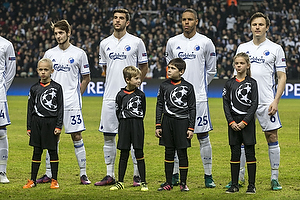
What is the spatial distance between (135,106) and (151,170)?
1.95 metres

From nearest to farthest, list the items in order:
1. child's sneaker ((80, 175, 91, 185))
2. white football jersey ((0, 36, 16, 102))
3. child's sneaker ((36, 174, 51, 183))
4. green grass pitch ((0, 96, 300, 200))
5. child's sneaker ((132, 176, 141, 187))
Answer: green grass pitch ((0, 96, 300, 200)) < child's sneaker ((132, 176, 141, 187)) < child's sneaker ((80, 175, 91, 185)) < child's sneaker ((36, 174, 51, 183)) < white football jersey ((0, 36, 16, 102))

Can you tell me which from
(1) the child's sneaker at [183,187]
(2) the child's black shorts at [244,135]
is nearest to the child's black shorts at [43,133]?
(1) the child's sneaker at [183,187]

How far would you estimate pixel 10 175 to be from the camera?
8.09 meters

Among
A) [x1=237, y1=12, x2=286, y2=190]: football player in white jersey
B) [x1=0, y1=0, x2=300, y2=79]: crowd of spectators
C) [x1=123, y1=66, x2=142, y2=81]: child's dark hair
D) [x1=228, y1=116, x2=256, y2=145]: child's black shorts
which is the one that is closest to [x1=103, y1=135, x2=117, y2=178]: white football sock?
[x1=123, y1=66, x2=142, y2=81]: child's dark hair

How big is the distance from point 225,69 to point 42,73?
18.9 m

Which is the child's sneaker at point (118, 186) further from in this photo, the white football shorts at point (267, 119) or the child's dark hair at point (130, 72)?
the white football shorts at point (267, 119)

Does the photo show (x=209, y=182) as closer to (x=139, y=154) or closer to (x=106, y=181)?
(x=139, y=154)

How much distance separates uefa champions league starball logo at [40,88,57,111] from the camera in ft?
23.1

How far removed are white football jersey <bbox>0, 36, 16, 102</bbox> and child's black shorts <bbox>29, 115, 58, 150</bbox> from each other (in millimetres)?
962

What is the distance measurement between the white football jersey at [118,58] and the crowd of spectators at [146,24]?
59.4ft

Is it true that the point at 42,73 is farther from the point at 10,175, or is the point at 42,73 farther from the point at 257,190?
the point at 257,190

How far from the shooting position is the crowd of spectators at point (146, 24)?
27863 mm

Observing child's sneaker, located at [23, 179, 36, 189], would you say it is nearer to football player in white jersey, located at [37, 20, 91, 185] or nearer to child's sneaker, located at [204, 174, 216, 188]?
football player in white jersey, located at [37, 20, 91, 185]

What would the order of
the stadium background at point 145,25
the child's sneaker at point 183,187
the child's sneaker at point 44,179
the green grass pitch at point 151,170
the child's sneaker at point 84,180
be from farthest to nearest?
the stadium background at point 145,25 → the child's sneaker at point 44,179 → the child's sneaker at point 84,180 → the child's sneaker at point 183,187 → the green grass pitch at point 151,170
